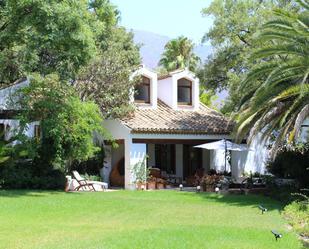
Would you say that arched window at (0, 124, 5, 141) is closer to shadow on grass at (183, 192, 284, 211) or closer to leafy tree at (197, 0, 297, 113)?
shadow on grass at (183, 192, 284, 211)

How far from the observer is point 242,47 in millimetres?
29609

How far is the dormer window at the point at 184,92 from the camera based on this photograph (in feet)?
105

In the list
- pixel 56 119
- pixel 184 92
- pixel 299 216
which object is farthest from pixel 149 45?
pixel 299 216

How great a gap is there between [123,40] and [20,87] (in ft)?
52.2

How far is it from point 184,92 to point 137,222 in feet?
59.6

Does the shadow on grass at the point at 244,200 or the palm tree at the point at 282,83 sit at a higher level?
the palm tree at the point at 282,83

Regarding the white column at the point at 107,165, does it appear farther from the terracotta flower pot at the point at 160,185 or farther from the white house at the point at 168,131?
the terracotta flower pot at the point at 160,185

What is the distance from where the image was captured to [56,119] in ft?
74.5

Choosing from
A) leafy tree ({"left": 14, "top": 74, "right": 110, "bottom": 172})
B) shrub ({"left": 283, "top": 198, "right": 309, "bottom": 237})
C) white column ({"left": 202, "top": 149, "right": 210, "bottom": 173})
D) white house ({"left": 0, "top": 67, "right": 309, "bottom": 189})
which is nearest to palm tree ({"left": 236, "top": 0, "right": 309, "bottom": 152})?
shrub ({"left": 283, "top": 198, "right": 309, "bottom": 237})

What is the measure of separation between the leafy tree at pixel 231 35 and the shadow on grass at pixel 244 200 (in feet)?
22.4

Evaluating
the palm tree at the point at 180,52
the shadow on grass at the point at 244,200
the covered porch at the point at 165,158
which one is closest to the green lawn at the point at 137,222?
the shadow on grass at the point at 244,200

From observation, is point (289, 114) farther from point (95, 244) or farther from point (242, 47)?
point (95, 244)

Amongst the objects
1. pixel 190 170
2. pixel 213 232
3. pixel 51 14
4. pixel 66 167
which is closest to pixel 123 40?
pixel 190 170

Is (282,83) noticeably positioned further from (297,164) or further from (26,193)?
(26,193)
